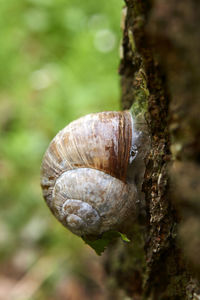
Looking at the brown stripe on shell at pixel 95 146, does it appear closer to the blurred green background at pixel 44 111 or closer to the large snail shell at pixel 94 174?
the large snail shell at pixel 94 174

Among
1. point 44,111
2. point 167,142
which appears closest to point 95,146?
point 167,142

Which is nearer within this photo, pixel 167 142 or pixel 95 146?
pixel 167 142

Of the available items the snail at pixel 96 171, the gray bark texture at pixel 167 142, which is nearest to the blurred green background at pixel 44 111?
the gray bark texture at pixel 167 142

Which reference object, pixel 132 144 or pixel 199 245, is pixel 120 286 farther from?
pixel 199 245

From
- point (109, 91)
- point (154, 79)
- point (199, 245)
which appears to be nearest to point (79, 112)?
point (109, 91)

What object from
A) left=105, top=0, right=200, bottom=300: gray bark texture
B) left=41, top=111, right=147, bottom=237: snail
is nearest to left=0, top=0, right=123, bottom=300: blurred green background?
left=105, top=0, right=200, bottom=300: gray bark texture

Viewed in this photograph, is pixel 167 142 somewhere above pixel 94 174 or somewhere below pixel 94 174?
above

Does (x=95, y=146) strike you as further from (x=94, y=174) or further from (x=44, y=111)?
(x=44, y=111)
